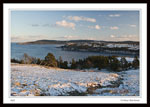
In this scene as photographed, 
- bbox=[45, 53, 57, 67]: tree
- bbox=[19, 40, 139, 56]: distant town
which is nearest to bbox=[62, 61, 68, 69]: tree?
bbox=[45, 53, 57, 67]: tree

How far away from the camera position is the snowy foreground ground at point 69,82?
14.1 feet

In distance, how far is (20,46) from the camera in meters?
4.68

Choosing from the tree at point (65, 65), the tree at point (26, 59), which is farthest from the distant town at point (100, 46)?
the tree at point (65, 65)

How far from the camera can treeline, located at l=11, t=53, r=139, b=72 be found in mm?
4891

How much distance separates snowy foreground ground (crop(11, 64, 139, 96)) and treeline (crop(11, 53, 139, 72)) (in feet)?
0.52

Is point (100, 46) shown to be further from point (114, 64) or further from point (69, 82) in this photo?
point (69, 82)

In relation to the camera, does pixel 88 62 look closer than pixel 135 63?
No

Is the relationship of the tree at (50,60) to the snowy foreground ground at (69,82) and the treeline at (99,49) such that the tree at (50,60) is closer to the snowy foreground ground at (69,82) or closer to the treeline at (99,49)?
the snowy foreground ground at (69,82)

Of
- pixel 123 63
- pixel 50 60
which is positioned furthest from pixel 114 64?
pixel 50 60

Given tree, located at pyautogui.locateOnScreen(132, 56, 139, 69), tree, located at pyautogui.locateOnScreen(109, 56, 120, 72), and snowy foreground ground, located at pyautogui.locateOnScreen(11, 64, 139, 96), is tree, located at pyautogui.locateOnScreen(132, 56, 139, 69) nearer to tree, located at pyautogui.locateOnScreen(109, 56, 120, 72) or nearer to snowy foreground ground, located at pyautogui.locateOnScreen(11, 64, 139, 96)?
snowy foreground ground, located at pyautogui.locateOnScreen(11, 64, 139, 96)

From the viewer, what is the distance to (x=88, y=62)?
4.92 metres

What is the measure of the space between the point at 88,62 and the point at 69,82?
3.00 feet

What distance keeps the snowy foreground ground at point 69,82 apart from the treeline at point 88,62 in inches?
6.2

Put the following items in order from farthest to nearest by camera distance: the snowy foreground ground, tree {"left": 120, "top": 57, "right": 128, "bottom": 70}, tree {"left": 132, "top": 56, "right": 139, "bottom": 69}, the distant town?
1. tree {"left": 120, "top": 57, "right": 128, "bottom": 70}
2. the distant town
3. tree {"left": 132, "top": 56, "right": 139, "bottom": 69}
4. the snowy foreground ground
